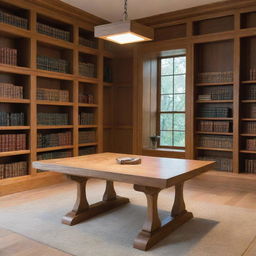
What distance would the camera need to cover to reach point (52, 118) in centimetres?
531

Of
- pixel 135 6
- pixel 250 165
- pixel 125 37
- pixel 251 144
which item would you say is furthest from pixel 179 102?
pixel 125 37

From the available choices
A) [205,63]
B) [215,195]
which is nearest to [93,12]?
[205,63]

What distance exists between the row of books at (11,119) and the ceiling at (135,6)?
204 centimetres

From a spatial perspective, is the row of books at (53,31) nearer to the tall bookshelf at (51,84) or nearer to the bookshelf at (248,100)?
the tall bookshelf at (51,84)

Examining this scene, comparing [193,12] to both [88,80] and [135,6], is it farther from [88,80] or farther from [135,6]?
[88,80]

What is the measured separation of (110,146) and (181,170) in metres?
4.02

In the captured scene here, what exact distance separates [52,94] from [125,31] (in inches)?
96.2

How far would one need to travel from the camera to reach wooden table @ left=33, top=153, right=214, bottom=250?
8.85ft

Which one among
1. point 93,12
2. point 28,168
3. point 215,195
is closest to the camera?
point 215,195

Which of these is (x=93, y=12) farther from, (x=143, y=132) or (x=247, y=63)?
(x=247, y=63)

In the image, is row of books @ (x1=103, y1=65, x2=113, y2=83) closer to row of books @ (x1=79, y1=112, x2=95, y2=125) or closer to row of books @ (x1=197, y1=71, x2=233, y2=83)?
row of books @ (x1=79, y1=112, x2=95, y2=125)

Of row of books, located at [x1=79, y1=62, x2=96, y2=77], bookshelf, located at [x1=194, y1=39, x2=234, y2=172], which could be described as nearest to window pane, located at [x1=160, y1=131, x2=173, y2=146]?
bookshelf, located at [x1=194, y1=39, x2=234, y2=172]

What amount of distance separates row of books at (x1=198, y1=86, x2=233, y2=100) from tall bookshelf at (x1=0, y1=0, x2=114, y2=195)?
203cm

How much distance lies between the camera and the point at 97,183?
17.3 feet
